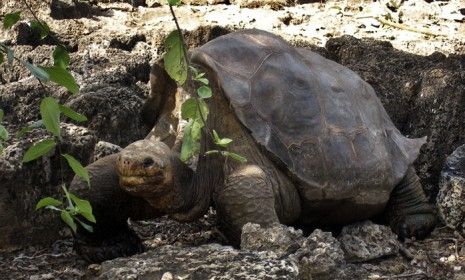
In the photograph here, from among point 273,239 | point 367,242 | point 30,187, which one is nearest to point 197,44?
point 30,187

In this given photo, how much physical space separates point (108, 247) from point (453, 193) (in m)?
1.55

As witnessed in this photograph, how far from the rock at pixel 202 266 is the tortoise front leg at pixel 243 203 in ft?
2.03

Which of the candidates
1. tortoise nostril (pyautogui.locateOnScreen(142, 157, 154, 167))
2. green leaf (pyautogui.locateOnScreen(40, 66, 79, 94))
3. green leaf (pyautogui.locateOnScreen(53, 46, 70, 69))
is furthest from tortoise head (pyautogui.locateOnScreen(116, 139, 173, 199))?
green leaf (pyautogui.locateOnScreen(40, 66, 79, 94))

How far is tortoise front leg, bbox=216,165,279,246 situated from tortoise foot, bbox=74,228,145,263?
16.3 inches

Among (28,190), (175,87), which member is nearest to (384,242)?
(175,87)

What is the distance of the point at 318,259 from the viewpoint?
8.16ft

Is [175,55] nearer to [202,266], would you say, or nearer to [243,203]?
[202,266]

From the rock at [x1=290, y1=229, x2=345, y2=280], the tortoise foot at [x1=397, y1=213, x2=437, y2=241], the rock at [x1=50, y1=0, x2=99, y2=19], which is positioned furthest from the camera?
the rock at [x1=50, y1=0, x2=99, y2=19]

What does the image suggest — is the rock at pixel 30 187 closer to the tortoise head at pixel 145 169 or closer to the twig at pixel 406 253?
the tortoise head at pixel 145 169

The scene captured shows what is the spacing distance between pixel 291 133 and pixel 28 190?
3.56 feet

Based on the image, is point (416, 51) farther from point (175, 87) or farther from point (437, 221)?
point (175, 87)

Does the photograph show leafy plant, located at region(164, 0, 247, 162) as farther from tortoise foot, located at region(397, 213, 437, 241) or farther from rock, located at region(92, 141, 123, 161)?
tortoise foot, located at region(397, 213, 437, 241)

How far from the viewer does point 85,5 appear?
5.19 m

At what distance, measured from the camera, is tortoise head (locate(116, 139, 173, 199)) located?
2.80 meters
